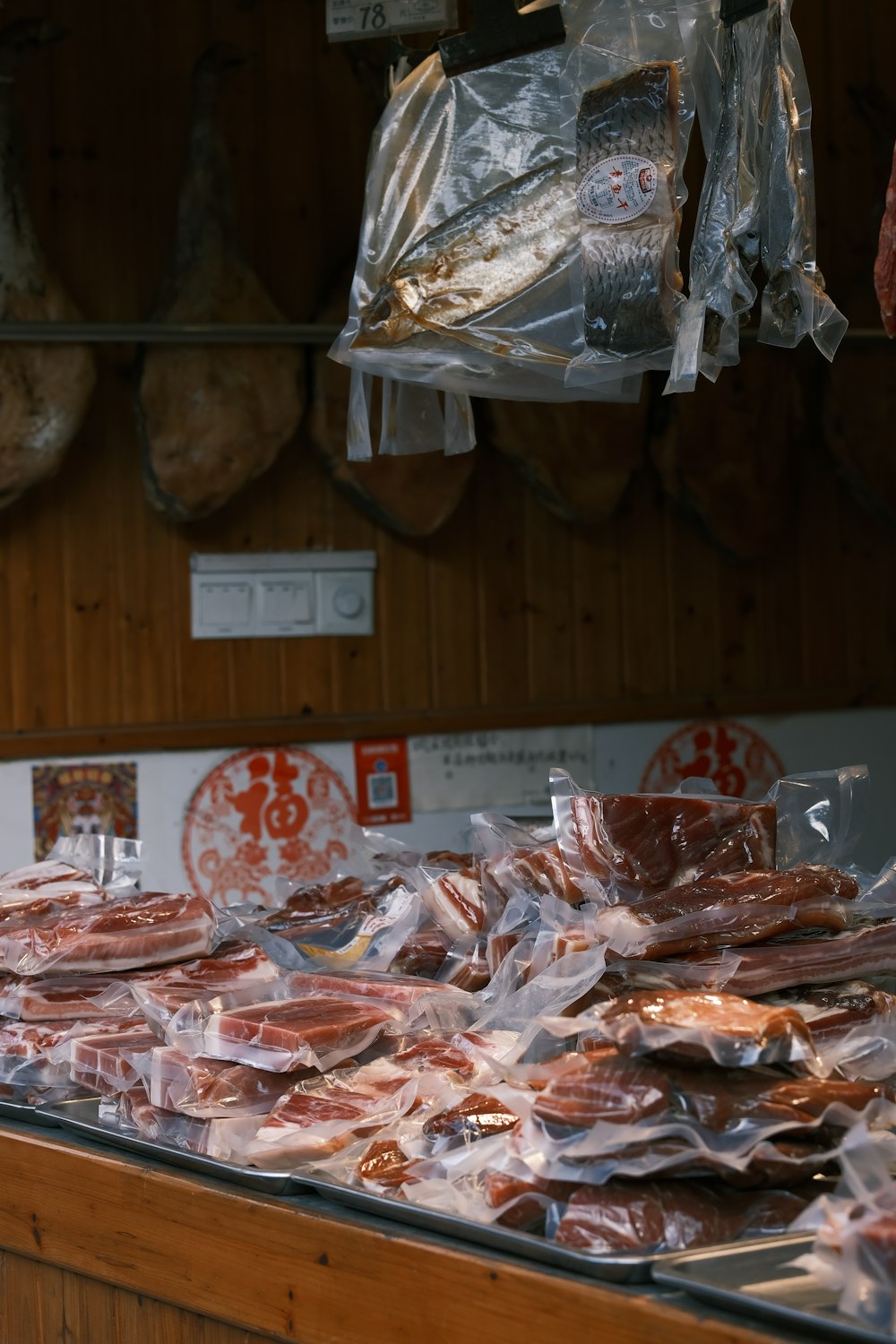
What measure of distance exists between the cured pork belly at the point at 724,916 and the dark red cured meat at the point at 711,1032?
10.7 inches

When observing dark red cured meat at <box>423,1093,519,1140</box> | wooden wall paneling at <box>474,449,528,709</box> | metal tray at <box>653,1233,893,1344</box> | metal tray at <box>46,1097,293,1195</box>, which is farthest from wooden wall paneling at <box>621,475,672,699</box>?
metal tray at <box>653,1233,893,1344</box>

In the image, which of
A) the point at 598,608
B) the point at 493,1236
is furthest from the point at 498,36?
the point at 598,608

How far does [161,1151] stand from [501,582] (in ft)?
9.65

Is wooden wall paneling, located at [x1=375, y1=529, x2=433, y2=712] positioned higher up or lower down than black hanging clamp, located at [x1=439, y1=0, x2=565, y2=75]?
lower down

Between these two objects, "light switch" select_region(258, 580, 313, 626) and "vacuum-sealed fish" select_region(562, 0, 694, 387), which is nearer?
"vacuum-sealed fish" select_region(562, 0, 694, 387)

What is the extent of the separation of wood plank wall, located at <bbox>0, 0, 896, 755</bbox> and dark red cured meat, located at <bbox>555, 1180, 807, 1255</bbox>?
293cm

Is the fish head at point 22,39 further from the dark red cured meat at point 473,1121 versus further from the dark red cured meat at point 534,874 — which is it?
the dark red cured meat at point 473,1121

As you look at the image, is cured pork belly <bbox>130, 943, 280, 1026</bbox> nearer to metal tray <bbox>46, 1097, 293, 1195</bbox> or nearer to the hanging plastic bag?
metal tray <bbox>46, 1097, 293, 1195</bbox>

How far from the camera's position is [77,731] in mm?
4004

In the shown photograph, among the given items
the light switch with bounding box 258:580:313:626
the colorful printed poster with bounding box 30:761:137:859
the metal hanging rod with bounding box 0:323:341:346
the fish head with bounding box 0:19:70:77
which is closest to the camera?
the fish head with bounding box 0:19:70:77

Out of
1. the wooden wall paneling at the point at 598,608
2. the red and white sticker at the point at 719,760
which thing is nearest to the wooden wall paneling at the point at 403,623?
the wooden wall paneling at the point at 598,608

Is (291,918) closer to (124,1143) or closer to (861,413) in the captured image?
(124,1143)

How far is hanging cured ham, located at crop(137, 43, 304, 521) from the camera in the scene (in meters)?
3.83

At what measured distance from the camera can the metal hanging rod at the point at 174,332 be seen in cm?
367
